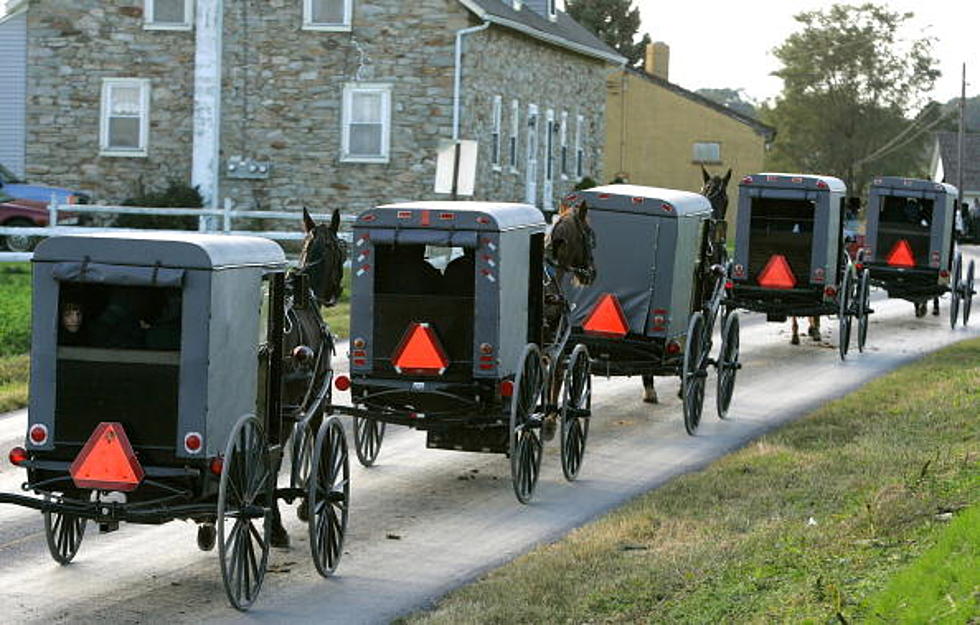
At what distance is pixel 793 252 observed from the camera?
26.3 m

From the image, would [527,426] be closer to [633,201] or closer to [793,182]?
[633,201]

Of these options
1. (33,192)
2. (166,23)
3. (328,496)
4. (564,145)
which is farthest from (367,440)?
(564,145)

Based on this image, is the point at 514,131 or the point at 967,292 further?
the point at 514,131

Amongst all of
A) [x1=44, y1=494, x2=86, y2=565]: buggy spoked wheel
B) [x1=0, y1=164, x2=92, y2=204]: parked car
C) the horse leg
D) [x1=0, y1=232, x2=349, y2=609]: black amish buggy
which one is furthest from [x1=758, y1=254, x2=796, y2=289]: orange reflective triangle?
[x1=0, y1=164, x2=92, y2=204]: parked car

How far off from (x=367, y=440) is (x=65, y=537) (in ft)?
15.5

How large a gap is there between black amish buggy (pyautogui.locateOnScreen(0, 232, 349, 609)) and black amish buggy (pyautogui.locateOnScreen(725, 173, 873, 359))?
1526cm

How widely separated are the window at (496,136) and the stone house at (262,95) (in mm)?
140

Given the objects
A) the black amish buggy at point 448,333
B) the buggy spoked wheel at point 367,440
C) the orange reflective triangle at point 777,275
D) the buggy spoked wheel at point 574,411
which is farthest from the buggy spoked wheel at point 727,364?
the orange reflective triangle at point 777,275

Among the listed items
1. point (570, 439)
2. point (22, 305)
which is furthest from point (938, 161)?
point (570, 439)

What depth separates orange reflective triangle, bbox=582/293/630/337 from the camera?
1883cm

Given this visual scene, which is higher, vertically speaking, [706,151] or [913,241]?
[706,151]

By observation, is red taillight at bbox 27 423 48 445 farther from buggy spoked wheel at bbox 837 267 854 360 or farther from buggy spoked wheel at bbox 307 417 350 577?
buggy spoked wheel at bbox 837 267 854 360

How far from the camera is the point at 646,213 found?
62.5ft

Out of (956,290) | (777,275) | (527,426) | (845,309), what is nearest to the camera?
(527,426)
